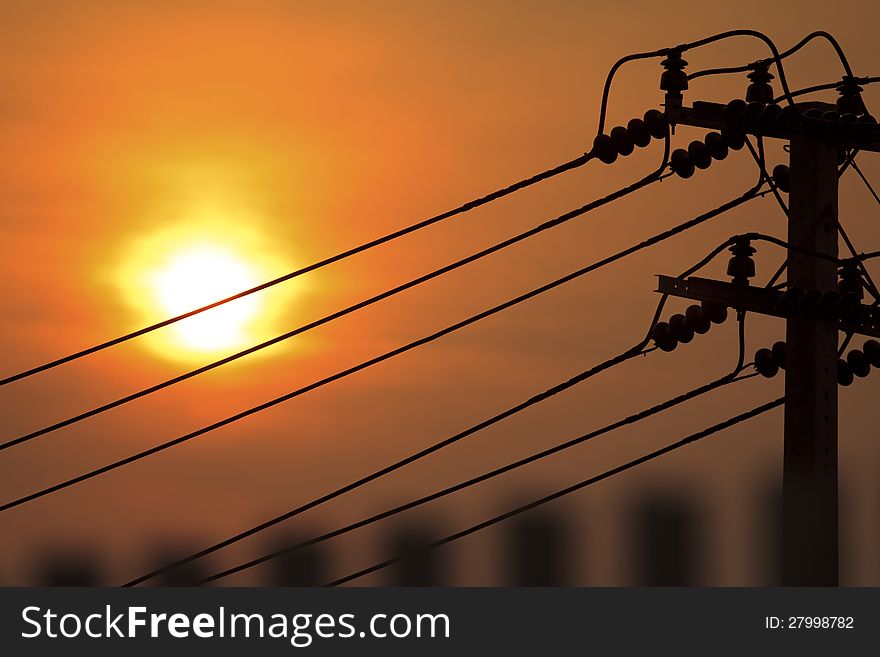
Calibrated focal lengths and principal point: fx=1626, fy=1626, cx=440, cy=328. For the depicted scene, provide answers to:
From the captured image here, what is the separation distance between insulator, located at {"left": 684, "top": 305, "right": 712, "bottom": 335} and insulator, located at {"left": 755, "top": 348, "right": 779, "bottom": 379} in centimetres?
55

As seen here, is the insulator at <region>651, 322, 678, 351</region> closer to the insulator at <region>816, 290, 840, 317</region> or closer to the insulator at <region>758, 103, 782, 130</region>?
the insulator at <region>816, 290, 840, 317</region>

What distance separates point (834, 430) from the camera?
12891 millimetres

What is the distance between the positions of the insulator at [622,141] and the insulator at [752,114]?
1.16 metres

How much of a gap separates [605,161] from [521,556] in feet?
106

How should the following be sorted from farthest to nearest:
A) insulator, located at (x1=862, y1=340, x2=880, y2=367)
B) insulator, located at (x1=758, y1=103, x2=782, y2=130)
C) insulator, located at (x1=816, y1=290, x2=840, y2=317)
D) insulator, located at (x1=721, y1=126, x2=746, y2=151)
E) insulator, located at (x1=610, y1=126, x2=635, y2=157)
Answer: insulator, located at (x1=610, y1=126, x2=635, y2=157) → insulator, located at (x1=862, y1=340, x2=880, y2=367) → insulator, located at (x1=721, y1=126, x2=746, y2=151) → insulator, located at (x1=758, y1=103, x2=782, y2=130) → insulator, located at (x1=816, y1=290, x2=840, y2=317)

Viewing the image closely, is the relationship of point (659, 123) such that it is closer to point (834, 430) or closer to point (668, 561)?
point (834, 430)

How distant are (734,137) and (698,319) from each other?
157 centimetres

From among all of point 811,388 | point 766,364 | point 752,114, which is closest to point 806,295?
point 811,388

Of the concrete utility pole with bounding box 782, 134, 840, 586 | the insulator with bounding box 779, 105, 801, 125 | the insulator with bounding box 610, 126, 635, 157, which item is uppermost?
the insulator with bounding box 610, 126, 635, 157

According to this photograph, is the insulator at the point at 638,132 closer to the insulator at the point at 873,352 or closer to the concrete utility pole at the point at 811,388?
the concrete utility pole at the point at 811,388

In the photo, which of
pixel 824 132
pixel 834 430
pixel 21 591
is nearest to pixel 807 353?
pixel 834 430

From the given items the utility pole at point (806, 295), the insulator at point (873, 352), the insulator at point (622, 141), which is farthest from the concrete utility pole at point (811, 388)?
the insulator at point (622, 141)

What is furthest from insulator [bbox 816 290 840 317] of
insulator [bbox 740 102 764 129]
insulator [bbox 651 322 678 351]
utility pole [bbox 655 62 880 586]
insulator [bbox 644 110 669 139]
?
insulator [bbox 644 110 669 139]

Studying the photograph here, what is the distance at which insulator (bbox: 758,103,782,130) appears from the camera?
13.3 meters
